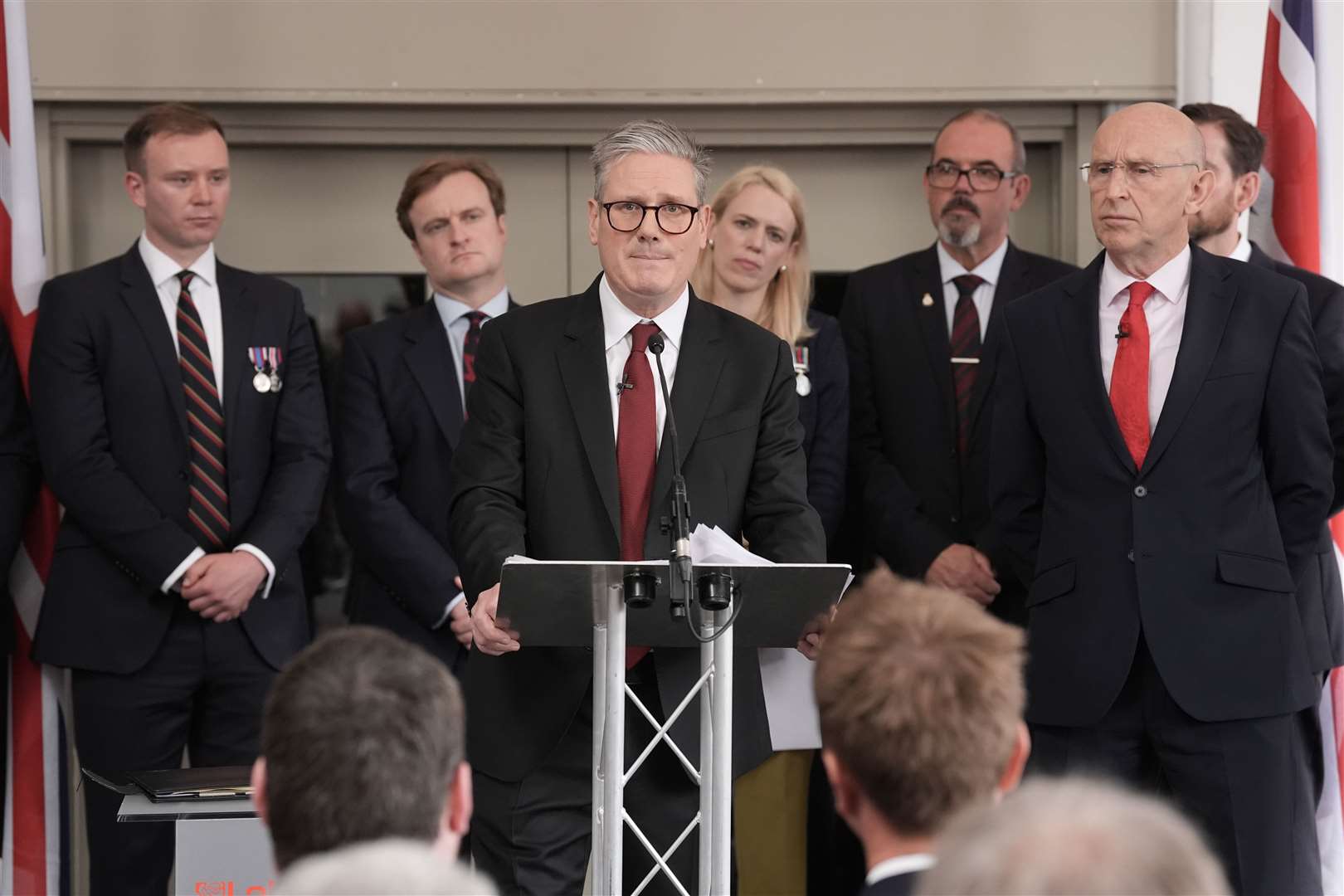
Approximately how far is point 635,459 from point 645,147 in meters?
0.58

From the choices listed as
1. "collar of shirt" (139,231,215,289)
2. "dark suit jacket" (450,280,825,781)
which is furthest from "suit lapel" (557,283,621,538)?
"collar of shirt" (139,231,215,289)

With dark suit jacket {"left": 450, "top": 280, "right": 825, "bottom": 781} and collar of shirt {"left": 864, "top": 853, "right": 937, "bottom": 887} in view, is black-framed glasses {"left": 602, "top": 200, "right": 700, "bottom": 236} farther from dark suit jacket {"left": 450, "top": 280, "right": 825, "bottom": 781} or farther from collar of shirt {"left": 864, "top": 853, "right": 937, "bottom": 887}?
collar of shirt {"left": 864, "top": 853, "right": 937, "bottom": 887}

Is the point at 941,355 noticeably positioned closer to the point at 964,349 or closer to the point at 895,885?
the point at 964,349

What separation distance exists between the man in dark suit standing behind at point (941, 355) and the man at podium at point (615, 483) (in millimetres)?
1207

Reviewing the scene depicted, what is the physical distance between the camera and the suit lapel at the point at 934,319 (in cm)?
447

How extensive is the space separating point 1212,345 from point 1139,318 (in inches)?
6.4

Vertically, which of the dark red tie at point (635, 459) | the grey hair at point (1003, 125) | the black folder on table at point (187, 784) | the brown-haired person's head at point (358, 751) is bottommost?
the black folder on table at point (187, 784)

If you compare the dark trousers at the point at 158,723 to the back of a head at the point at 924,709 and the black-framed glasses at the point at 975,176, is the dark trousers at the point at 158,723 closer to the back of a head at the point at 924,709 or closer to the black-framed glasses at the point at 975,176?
the black-framed glasses at the point at 975,176

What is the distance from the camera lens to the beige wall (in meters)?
5.21

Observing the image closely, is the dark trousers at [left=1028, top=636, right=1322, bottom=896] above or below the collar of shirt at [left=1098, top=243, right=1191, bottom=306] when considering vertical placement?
below

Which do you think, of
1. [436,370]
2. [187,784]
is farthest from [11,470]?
[187,784]

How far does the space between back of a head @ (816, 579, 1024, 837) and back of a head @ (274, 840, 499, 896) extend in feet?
1.44

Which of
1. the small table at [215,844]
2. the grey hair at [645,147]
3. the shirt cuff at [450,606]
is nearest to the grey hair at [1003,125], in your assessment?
the grey hair at [645,147]

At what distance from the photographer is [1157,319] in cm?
358
